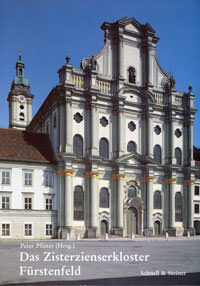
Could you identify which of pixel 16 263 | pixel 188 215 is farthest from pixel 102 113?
pixel 16 263

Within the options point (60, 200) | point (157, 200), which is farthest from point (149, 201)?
point (60, 200)

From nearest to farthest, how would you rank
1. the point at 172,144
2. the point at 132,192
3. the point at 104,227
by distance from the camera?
the point at 104,227
the point at 132,192
the point at 172,144

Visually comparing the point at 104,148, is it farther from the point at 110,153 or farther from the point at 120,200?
the point at 120,200

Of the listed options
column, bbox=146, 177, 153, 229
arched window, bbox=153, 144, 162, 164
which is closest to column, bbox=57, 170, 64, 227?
column, bbox=146, 177, 153, 229

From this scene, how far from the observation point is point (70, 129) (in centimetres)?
4578

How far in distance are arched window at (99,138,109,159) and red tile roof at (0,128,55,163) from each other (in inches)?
245

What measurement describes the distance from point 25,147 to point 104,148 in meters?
10.0

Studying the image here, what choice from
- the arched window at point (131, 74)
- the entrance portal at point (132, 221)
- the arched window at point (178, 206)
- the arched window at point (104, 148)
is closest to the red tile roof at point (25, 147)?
the arched window at point (104, 148)

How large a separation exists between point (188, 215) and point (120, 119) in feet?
56.6

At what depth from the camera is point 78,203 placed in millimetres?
45438

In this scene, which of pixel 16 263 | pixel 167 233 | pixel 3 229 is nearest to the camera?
pixel 16 263

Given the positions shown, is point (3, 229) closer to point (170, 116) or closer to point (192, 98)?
point (170, 116)

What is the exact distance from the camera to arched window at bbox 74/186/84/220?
45.1 metres

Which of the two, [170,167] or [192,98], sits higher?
[192,98]
